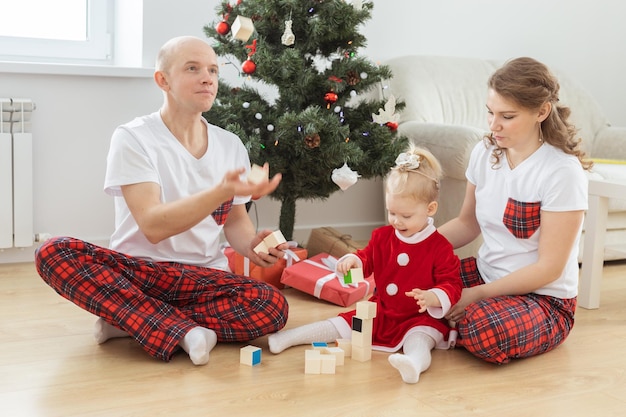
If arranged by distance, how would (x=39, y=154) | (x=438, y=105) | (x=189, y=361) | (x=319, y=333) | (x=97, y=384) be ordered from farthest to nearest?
(x=438, y=105)
(x=39, y=154)
(x=319, y=333)
(x=189, y=361)
(x=97, y=384)

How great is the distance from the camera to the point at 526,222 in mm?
2135

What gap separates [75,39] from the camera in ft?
11.1

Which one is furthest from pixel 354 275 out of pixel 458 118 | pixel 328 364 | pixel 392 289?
pixel 458 118

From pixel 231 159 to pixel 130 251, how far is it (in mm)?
380

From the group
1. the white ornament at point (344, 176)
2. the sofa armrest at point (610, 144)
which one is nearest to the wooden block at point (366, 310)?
Result: the white ornament at point (344, 176)

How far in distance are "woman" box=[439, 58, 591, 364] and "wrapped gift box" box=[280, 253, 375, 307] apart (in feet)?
1.84

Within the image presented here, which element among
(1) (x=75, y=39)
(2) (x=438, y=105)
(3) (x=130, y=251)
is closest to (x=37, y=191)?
(1) (x=75, y=39)

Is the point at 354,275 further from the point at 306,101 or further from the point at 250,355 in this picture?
the point at 306,101

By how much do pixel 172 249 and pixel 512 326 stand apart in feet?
3.04

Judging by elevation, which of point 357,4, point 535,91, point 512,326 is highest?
point 357,4

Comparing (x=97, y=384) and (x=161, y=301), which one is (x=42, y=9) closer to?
(x=161, y=301)

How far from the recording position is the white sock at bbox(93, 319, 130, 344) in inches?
84.2

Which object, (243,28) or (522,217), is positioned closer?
(522,217)

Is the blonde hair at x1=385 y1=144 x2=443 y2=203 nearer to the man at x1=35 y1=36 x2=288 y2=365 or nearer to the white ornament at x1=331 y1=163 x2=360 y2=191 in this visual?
the man at x1=35 y1=36 x2=288 y2=365
